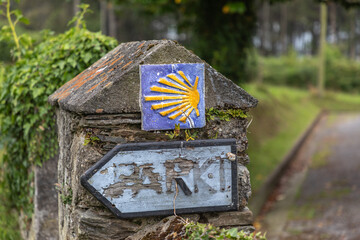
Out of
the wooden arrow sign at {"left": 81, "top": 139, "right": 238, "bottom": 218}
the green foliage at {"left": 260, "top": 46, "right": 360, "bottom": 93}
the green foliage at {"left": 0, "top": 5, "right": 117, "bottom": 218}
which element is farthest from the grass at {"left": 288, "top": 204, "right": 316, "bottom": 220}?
the green foliage at {"left": 260, "top": 46, "right": 360, "bottom": 93}

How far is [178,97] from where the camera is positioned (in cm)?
239

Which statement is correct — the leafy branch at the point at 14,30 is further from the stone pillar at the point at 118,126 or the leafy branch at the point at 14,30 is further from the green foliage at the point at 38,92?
the stone pillar at the point at 118,126

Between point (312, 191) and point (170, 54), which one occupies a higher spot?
point (170, 54)

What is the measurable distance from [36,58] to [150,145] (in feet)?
6.23

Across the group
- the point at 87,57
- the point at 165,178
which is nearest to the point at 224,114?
the point at 165,178

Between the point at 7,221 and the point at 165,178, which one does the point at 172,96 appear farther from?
the point at 7,221

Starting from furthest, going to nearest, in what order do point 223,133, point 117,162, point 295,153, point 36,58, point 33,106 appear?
1. point 295,153
2. point 36,58
3. point 33,106
4. point 223,133
5. point 117,162

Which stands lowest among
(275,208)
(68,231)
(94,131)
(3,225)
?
(275,208)

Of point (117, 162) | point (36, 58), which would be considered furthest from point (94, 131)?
point (36, 58)

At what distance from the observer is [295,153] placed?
11.9 m

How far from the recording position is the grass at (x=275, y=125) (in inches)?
381

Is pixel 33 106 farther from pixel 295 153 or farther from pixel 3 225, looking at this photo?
pixel 295 153

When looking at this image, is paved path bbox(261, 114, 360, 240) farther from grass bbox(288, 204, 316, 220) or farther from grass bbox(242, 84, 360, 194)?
grass bbox(242, 84, 360, 194)

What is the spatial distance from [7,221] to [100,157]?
7.47 ft
